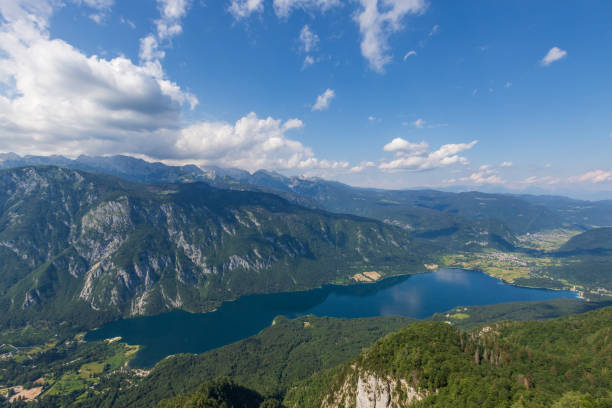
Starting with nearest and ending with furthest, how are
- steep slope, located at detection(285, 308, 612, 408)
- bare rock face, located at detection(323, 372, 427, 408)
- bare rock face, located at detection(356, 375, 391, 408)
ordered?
steep slope, located at detection(285, 308, 612, 408) < bare rock face, located at detection(323, 372, 427, 408) < bare rock face, located at detection(356, 375, 391, 408)

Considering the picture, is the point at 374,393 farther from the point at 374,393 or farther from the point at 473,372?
the point at 473,372

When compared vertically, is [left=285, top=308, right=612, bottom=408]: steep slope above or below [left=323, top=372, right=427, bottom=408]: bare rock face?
above

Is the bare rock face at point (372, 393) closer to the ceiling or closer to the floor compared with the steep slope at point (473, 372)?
A: closer to the floor

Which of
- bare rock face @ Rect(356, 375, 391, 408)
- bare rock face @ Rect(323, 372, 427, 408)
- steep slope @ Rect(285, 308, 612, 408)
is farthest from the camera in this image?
bare rock face @ Rect(356, 375, 391, 408)

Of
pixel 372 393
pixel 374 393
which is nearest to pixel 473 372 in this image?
pixel 374 393

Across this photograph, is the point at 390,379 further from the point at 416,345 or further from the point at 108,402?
the point at 108,402

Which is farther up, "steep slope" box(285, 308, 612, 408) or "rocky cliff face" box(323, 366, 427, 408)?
"steep slope" box(285, 308, 612, 408)

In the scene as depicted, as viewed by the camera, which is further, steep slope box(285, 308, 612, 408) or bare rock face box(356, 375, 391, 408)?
bare rock face box(356, 375, 391, 408)

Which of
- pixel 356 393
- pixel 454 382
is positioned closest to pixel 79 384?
pixel 356 393

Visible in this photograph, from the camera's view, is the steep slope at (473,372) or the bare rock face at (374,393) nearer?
the steep slope at (473,372)

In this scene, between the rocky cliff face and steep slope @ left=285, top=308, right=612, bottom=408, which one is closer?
steep slope @ left=285, top=308, right=612, bottom=408
